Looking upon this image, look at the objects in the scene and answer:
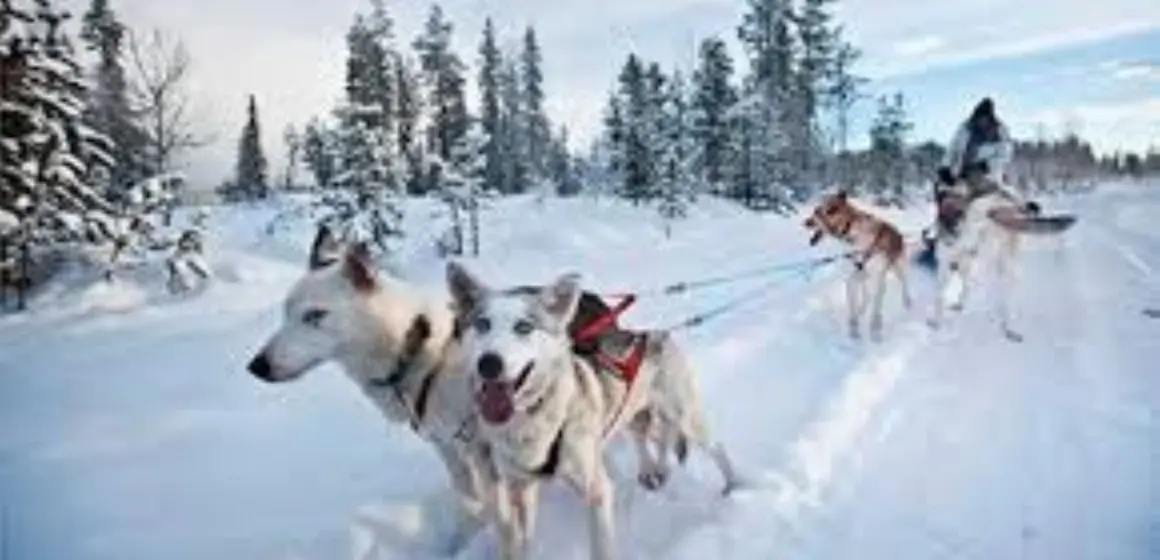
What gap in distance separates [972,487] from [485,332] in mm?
2760

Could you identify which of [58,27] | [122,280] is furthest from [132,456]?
[58,27]

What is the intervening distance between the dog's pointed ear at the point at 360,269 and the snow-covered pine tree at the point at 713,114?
38402 mm

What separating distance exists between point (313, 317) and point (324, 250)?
479mm

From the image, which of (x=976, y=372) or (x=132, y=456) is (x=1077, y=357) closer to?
(x=976, y=372)

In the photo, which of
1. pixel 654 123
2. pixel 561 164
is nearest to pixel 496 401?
pixel 654 123

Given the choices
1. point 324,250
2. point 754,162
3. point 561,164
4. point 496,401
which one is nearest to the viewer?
point 496,401

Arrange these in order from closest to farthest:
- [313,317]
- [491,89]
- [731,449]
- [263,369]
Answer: [263,369] < [313,317] < [731,449] < [491,89]

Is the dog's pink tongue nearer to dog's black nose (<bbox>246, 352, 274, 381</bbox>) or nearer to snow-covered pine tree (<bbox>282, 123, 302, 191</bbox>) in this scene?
dog's black nose (<bbox>246, 352, 274, 381</bbox>)

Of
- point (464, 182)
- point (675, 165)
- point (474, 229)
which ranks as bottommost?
point (474, 229)

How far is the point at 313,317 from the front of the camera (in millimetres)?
4371

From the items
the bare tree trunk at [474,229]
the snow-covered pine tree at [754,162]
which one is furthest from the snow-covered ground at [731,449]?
the snow-covered pine tree at [754,162]

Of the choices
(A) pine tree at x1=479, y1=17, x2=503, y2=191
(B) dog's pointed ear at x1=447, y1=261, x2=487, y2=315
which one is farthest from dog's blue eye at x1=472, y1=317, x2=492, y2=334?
(A) pine tree at x1=479, y1=17, x2=503, y2=191

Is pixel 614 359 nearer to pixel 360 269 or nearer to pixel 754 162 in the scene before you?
pixel 360 269

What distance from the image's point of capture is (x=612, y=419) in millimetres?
4707
